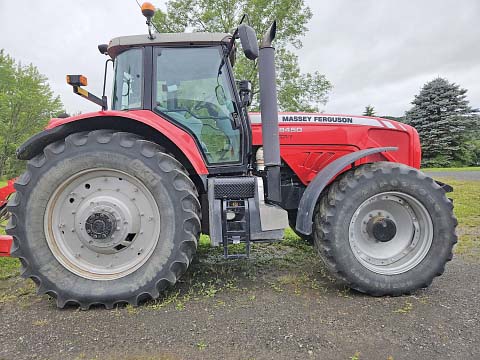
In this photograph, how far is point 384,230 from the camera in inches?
127

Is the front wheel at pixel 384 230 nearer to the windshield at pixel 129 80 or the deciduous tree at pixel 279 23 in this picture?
the windshield at pixel 129 80

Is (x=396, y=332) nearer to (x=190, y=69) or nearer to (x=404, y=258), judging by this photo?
(x=404, y=258)

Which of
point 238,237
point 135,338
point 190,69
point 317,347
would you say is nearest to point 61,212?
point 135,338

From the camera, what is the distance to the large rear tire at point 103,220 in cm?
287

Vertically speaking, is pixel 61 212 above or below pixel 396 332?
above

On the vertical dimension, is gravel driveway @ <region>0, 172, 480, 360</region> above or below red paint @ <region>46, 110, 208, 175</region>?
below

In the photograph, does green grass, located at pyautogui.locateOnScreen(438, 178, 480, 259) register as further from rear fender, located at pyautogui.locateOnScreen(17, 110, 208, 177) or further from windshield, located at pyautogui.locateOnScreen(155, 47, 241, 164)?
rear fender, located at pyautogui.locateOnScreen(17, 110, 208, 177)

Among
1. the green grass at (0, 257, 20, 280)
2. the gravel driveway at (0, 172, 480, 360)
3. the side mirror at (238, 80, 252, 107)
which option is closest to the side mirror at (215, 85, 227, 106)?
the side mirror at (238, 80, 252, 107)

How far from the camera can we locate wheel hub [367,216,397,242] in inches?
127

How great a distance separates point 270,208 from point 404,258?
4.35 feet

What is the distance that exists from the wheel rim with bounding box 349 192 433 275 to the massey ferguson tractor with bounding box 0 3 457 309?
1cm

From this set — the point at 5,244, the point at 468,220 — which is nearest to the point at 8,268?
the point at 5,244

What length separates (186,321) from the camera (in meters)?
2.59

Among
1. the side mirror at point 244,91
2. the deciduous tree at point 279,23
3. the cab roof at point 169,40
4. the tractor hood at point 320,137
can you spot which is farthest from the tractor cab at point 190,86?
the deciduous tree at point 279,23
